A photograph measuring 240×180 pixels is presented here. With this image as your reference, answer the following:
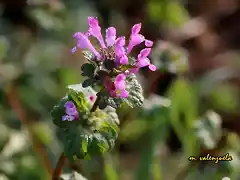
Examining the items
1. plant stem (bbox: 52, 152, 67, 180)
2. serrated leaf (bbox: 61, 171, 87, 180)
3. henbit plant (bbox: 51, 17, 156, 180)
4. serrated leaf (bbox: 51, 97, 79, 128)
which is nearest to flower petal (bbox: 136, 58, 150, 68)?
henbit plant (bbox: 51, 17, 156, 180)

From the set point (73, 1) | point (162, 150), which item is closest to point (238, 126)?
point (162, 150)

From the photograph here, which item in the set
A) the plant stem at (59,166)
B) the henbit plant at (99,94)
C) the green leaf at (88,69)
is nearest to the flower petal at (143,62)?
the henbit plant at (99,94)

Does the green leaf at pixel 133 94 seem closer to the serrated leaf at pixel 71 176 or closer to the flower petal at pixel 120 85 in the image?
the flower petal at pixel 120 85

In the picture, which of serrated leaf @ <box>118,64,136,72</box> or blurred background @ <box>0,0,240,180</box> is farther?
blurred background @ <box>0,0,240,180</box>

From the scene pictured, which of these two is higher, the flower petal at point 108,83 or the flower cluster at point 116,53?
the flower cluster at point 116,53

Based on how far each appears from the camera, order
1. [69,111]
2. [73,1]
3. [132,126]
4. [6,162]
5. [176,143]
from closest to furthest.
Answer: [69,111] < [6,162] < [132,126] < [176,143] < [73,1]

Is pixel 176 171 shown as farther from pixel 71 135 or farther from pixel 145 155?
pixel 71 135

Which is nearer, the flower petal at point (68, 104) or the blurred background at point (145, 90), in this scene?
the flower petal at point (68, 104)

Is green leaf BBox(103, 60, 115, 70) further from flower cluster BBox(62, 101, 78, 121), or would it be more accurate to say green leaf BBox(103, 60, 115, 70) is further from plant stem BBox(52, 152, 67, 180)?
plant stem BBox(52, 152, 67, 180)
